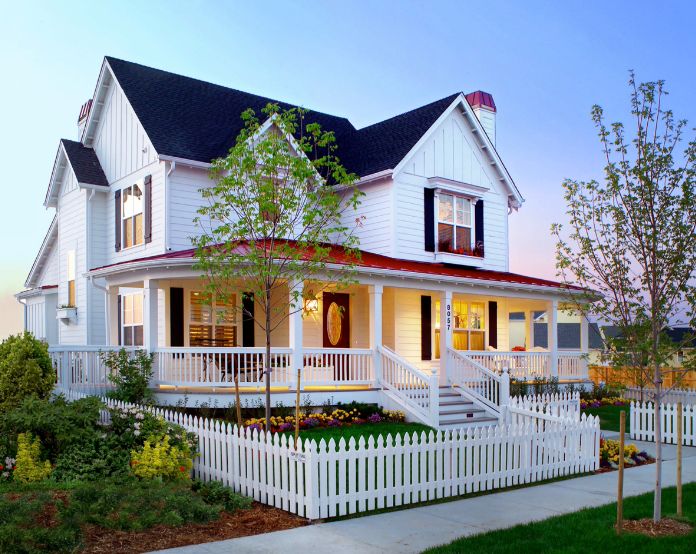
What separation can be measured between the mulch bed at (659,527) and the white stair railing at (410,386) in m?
7.81

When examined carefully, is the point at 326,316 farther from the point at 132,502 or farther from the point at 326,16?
the point at 132,502

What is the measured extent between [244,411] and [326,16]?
10.7 metres

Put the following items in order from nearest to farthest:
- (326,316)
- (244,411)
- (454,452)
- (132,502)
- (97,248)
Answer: (132,502) < (454,452) < (244,411) < (326,316) < (97,248)

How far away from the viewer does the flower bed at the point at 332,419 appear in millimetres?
14930

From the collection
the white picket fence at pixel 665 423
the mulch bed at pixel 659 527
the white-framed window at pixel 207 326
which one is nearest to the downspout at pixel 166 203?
the white-framed window at pixel 207 326

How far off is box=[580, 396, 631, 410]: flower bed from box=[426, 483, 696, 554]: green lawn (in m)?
13.3

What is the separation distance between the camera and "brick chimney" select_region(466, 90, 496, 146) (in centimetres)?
2694

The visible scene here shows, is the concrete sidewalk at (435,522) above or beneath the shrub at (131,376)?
beneath

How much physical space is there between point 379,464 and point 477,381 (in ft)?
32.4

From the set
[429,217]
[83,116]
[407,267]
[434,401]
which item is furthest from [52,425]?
[83,116]

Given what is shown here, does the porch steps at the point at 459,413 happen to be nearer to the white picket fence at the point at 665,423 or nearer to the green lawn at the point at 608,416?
the green lawn at the point at 608,416

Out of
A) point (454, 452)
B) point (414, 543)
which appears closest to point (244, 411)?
point (454, 452)

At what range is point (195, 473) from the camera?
1112cm

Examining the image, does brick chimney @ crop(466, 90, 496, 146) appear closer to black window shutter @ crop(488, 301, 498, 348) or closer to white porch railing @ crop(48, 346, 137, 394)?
black window shutter @ crop(488, 301, 498, 348)
